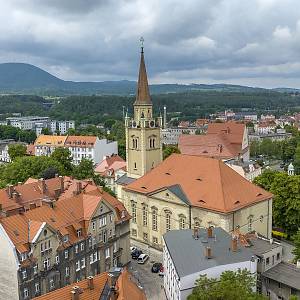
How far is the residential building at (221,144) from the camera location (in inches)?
4296

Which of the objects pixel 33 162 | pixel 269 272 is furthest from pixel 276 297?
pixel 33 162

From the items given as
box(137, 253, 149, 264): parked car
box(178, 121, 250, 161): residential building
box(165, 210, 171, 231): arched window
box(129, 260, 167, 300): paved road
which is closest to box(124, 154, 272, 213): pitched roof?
box(165, 210, 171, 231): arched window

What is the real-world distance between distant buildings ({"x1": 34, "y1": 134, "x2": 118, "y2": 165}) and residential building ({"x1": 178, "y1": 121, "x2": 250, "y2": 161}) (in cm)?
2820

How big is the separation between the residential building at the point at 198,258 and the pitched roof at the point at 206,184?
8.48 m

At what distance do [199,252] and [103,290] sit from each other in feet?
37.2

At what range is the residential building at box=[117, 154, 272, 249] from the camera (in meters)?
57.1

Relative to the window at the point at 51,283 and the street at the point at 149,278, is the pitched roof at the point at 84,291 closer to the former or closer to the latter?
the window at the point at 51,283

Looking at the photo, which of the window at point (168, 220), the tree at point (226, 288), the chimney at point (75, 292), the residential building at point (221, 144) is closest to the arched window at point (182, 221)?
the window at point (168, 220)

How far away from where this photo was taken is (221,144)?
110125mm

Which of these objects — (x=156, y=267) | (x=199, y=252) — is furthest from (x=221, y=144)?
(x=199, y=252)

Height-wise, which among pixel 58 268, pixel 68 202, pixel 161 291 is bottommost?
pixel 161 291

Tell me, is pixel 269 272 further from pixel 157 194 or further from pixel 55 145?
pixel 55 145

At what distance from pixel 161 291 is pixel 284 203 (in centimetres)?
2597

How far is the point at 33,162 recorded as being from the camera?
308ft
